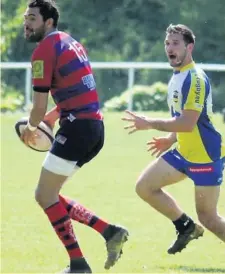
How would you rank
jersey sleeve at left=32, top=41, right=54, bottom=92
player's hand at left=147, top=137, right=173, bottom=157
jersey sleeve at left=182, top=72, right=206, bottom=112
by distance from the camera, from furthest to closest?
1. player's hand at left=147, top=137, right=173, bottom=157
2. jersey sleeve at left=182, top=72, right=206, bottom=112
3. jersey sleeve at left=32, top=41, right=54, bottom=92

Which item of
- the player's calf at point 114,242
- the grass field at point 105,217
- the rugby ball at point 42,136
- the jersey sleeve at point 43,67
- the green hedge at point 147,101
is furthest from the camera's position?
the green hedge at point 147,101

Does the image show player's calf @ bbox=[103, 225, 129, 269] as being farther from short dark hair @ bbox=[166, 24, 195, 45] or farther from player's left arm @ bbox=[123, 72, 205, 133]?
short dark hair @ bbox=[166, 24, 195, 45]

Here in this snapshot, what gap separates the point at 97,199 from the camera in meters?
12.8

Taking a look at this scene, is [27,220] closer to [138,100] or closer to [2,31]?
[138,100]

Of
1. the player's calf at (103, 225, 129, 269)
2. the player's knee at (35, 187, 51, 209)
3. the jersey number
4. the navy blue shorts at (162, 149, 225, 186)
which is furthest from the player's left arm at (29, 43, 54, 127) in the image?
the navy blue shorts at (162, 149, 225, 186)

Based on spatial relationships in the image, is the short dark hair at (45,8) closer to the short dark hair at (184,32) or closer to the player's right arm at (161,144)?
the short dark hair at (184,32)

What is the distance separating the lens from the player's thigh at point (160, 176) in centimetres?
896

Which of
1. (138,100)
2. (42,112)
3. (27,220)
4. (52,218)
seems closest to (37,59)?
(42,112)

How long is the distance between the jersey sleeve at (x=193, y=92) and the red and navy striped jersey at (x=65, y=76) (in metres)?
0.72

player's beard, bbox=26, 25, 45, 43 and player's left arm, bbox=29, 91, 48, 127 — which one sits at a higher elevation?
player's beard, bbox=26, 25, 45, 43

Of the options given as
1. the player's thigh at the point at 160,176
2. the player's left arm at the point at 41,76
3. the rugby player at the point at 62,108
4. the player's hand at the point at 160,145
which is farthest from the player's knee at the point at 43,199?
the player's hand at the point at 160,145

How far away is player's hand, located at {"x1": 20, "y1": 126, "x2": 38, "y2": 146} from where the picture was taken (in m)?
8.38

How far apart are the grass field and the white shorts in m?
0.84

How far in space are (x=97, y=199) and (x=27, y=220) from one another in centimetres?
172
